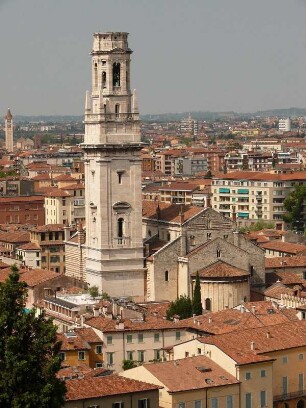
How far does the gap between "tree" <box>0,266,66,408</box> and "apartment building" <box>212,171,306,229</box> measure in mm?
63769

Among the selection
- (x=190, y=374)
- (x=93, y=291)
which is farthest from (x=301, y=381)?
(x=93, y=291)

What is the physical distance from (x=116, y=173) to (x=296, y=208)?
40.2 metres

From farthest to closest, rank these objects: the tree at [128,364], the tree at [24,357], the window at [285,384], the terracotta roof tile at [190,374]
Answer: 1. the tree at [128,364]
2. the window at [285,384]
3. the terracotta roof tile at [190,374]
4. the tree at [24,357]

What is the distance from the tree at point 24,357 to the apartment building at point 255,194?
63.8 m

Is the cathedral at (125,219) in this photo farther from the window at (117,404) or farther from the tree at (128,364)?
the window at (117,404)

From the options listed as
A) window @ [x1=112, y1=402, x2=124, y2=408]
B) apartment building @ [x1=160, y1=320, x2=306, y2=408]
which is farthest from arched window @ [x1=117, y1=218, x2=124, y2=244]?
window @ [x1=112, y1=402, x2=124, y2=408]

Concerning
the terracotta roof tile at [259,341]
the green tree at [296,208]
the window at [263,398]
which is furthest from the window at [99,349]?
the green tree at [296,208]

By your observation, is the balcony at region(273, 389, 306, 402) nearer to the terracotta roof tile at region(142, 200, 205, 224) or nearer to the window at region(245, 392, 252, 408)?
the window at region(245, 392, 252, 408)

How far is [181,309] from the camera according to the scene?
51.8 m

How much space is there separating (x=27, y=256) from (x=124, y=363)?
2627cm

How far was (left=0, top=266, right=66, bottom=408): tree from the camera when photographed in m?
31.7

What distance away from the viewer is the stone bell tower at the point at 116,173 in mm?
57000

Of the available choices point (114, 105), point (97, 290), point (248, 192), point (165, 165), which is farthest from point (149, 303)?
point (165, 165)

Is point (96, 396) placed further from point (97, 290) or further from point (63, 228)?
point (63, 228)
